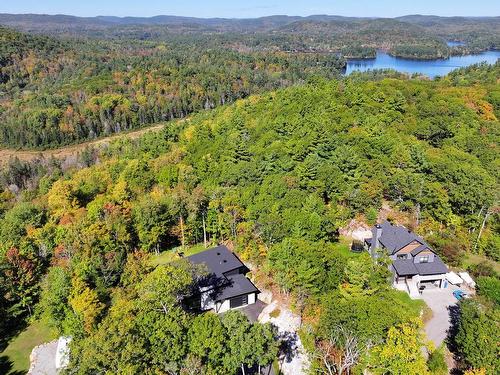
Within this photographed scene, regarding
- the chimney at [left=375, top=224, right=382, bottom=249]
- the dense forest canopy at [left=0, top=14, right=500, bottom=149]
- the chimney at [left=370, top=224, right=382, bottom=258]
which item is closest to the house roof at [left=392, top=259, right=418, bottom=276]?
the chimney at [left=370, top=224, right=382, bottom=258]

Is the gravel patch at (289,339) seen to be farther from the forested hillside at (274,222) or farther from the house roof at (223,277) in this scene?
the house roof at (223,277)

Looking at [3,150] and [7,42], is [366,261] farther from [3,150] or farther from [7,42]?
[7,42]

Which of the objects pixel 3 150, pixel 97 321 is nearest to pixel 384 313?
pixel 97 321

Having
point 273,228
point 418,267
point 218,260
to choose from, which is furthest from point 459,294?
point 218,260

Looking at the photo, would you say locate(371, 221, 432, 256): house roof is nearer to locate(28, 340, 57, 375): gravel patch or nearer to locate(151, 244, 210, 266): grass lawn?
locate(151, 244, 210, 266): grass lawn

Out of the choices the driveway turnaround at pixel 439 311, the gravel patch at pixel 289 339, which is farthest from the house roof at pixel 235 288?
the driveway turnaround at pixel 439 311

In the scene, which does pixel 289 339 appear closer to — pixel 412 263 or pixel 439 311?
pixel 439 311

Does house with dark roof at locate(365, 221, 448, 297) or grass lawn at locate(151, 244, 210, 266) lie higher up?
house with dark roof at locate(365, 221, 448, 297)
